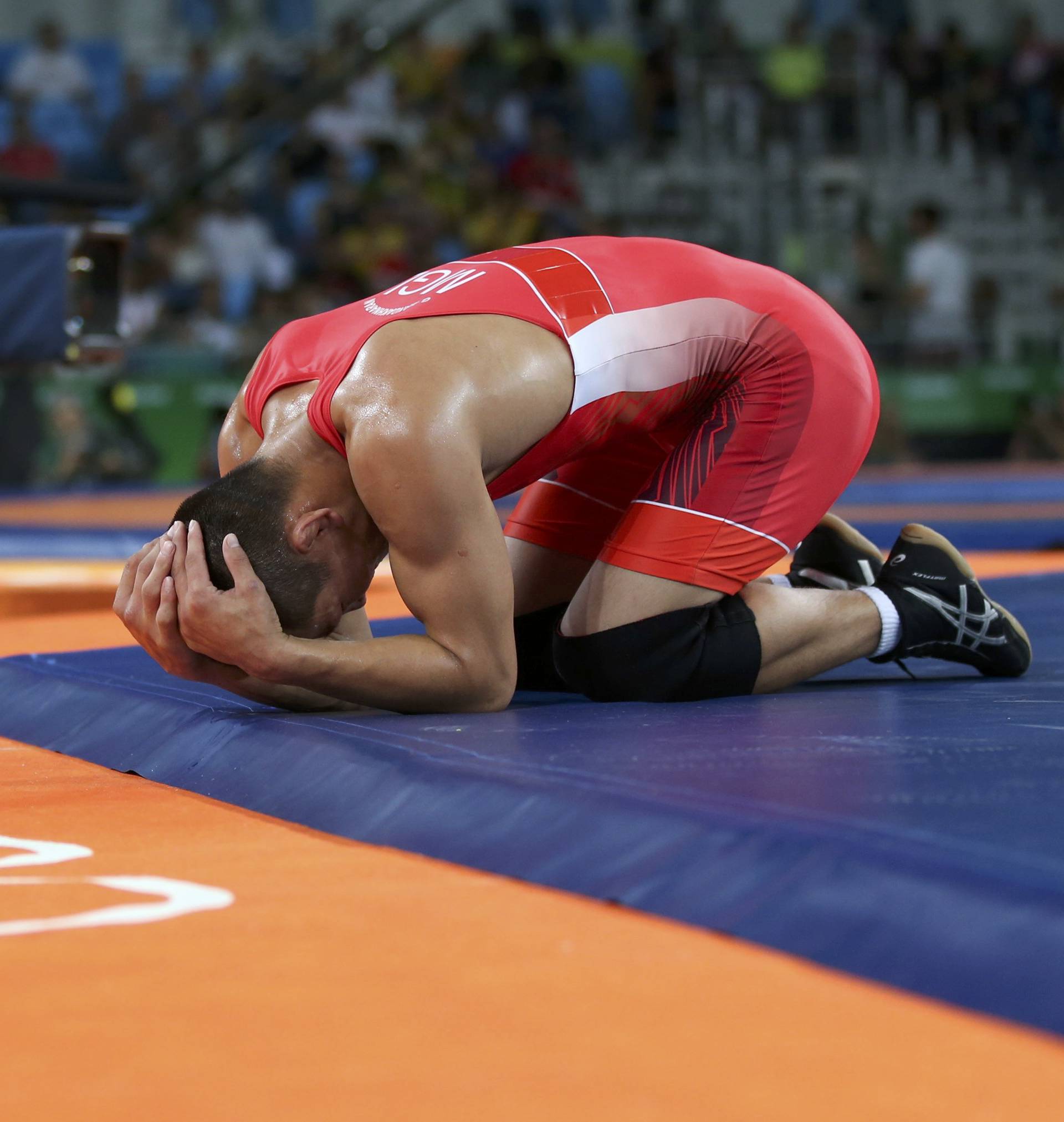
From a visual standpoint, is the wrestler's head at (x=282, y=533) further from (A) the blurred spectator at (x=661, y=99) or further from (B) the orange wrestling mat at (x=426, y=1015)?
(A) the blurred spectator at (x=661, y=99)

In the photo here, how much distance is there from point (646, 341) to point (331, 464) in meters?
0.52

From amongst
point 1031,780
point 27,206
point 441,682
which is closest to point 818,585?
point 441,682

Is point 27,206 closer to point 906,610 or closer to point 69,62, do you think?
point 69,62

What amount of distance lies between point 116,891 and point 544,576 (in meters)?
1.27

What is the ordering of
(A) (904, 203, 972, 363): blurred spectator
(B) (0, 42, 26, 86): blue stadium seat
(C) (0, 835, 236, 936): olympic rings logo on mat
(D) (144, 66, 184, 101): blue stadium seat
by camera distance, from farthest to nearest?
1. (B) (0, 42, 26, 86): blue stadium seat
2. (D) (144, 66, 184, 101): blue stadium seat
3. (A) (904, 203, 972, 363): blurred spectator
4. (C) (0, 835, 236, 936): olympic rings logo on mat

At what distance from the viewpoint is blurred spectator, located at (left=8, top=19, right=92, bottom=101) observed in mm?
10766

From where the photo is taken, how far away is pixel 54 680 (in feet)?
8.71

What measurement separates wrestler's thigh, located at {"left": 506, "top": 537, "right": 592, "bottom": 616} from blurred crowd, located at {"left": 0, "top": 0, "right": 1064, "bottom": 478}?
20.9ft

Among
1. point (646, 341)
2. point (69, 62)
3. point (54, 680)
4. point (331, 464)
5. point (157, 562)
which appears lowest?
point (54, 680)

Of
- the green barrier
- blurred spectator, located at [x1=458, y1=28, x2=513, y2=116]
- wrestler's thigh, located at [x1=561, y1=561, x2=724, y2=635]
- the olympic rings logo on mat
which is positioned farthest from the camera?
blurred spectator, located at [x1=458, y1=28, x2=513, y2=116]

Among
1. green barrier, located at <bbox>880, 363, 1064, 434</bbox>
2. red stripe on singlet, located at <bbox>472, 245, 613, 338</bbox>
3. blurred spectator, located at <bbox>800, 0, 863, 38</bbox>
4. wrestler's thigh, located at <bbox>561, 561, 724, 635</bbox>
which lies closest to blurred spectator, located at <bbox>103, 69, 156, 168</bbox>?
green barrier, located at <bbox>880, 363, 1064, 434</bbox>

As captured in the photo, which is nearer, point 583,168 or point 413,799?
point 413,799

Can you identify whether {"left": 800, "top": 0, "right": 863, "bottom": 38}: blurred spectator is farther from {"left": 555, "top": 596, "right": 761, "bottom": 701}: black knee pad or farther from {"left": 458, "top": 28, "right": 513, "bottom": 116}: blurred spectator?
{"left": 555, "top": 596, "right": 761, "bottom": 701}: black knee pad

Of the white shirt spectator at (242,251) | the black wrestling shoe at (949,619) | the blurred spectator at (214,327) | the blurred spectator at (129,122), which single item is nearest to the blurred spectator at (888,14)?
the white shirt spectator at (242,251)
